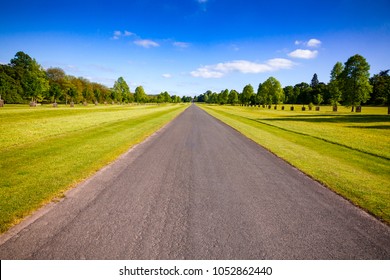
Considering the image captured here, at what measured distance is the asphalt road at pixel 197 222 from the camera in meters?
3.52

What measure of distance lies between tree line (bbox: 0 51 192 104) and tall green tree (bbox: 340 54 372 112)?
70.1 metres

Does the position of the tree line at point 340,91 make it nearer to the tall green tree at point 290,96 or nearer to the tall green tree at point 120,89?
the tall green tree at point 290,96

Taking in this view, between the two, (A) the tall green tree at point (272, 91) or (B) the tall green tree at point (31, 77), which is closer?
(B) the tall green tree at point (31, 77)

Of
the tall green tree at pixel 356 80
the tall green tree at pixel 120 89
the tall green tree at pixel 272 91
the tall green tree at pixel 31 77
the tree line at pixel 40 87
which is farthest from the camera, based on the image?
the tall green tree at pixel 120 89

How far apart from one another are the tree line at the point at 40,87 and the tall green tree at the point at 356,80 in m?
70.1

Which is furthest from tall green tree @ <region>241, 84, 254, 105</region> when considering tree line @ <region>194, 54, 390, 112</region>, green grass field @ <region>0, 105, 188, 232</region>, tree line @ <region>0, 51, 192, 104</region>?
green grass field @ <region>0, 105, 188, 232</region>

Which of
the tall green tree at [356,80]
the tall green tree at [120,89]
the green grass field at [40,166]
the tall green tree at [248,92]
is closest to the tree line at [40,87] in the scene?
the tall green tree at [120,89]

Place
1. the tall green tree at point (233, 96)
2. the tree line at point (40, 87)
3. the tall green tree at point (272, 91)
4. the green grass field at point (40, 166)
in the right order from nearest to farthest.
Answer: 1. the green grass field at point (40, 166)
2. the tree line at point (40, 87)
3. the tall green tree at point (272, 91)
4. the tall green tree at point (233, 96)

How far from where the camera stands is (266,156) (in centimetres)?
1040

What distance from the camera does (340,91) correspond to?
56469mm

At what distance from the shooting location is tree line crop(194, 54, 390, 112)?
47.6 m

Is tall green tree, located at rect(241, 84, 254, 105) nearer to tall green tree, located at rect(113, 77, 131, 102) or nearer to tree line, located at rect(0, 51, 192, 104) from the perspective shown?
tree line, located at rect(0, 51, 192, 104)
